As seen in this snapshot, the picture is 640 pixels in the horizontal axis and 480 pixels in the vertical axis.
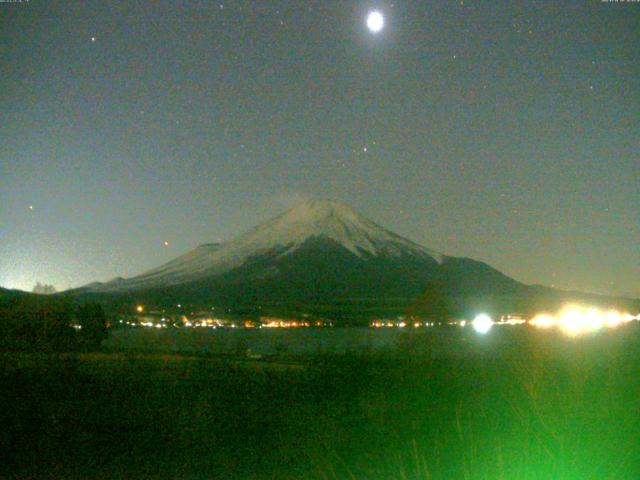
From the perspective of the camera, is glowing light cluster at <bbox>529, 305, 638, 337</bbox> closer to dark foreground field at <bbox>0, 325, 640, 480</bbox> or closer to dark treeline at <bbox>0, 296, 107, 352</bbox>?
dark foreground field at <bbox>0, 325, 640, 480</bbox>

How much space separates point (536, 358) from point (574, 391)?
5.97 meters

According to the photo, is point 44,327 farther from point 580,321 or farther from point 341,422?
point 580,321

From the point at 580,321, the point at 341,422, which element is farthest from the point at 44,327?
the point at 580,321

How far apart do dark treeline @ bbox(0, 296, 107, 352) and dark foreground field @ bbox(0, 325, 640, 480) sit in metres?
20.1

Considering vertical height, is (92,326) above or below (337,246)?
below

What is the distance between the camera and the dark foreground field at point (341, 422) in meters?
9.74

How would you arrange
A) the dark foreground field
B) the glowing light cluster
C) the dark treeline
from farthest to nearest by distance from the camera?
1. the glowing light cluster
2. the dark treeline
3. the dark foreground field

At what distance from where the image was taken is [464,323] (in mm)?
72750

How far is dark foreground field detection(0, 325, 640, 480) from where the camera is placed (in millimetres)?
9742

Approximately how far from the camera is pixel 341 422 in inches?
538

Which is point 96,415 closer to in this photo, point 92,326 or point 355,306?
point 92,326

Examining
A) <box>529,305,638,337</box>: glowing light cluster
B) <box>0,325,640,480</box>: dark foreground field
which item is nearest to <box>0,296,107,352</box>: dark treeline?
<box>0,325,640,480</box>: dark foreground field

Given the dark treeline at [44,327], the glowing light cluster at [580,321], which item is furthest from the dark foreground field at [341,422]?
the dark treeline at [44,327]

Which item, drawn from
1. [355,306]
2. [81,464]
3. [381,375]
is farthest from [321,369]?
[355,306]
